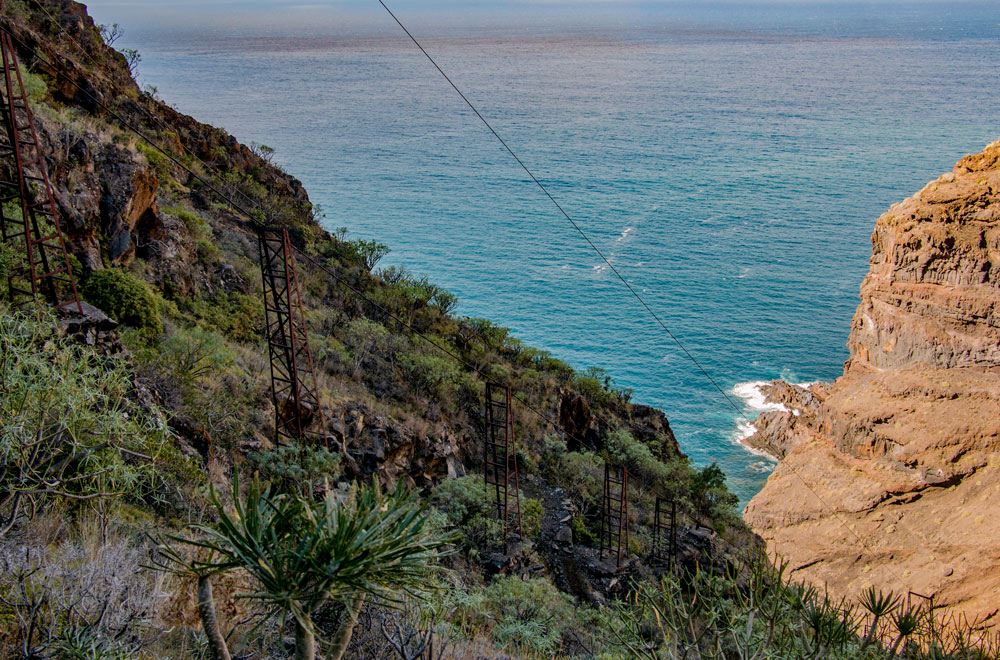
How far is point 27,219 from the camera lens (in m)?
14.1

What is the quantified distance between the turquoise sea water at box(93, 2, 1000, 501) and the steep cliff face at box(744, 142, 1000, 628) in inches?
273

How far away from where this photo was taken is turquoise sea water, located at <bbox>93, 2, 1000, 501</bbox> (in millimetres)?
49469

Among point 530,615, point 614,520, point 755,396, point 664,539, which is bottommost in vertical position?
point 664,539

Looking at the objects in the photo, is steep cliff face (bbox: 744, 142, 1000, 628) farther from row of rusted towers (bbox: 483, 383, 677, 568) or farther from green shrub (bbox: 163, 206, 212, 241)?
green shrub (bbox: 163, 206, 212, 241)

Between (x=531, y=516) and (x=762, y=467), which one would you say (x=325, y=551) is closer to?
(x=531, y=516)

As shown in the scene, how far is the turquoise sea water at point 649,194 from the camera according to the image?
49.5 meters

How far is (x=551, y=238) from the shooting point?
65.6 meters

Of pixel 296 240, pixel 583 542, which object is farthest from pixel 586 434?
pixel 296 240

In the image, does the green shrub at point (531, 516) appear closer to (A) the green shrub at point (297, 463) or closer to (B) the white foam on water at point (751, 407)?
(A) the green shrub at point (297, 463)

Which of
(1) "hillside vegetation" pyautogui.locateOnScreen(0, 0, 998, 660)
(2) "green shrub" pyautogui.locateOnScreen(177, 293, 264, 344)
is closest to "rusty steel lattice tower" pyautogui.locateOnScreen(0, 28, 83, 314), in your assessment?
(1) "hillside vegetation" pyautogui.locateOnScreen(0, 0, 998, 660)

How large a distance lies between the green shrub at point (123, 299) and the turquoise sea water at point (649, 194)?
3051 centimetres

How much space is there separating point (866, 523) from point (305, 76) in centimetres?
16117

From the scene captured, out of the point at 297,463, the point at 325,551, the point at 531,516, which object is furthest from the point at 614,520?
the point at 325,551

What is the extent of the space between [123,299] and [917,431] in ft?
107
